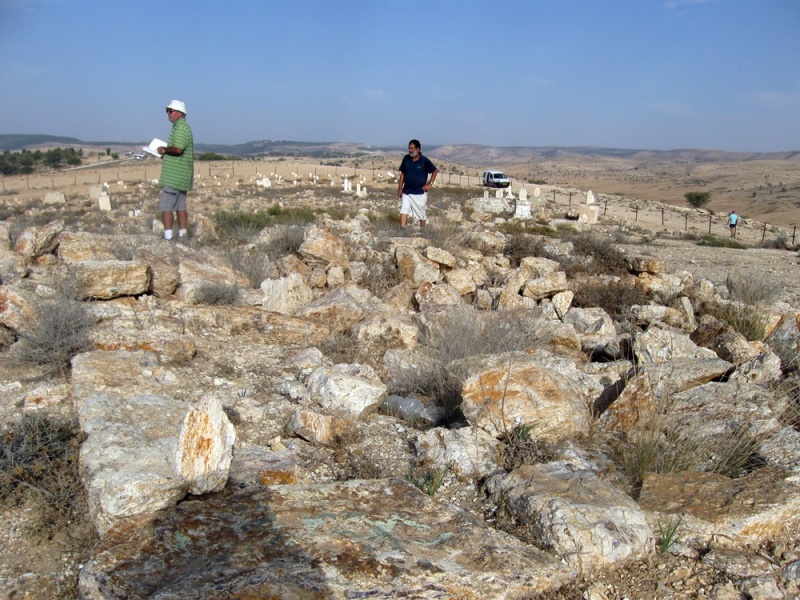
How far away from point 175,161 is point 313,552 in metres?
6.00

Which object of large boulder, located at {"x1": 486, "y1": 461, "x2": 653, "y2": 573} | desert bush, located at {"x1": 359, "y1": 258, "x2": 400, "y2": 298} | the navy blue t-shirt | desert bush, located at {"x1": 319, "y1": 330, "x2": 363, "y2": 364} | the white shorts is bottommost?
large boulder, located at {"x1": 486, "y1": 461, "x2": 653, "y2": 573}

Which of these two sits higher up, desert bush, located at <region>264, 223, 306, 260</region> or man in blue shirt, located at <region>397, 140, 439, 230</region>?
man in blue shirt, located at <region>397, 140, 439, 230</region>

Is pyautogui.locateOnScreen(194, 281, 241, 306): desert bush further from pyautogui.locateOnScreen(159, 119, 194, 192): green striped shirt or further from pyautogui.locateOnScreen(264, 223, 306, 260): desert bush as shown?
pyautogui.locateOnScreen(159, 119, 194, 192): green striped shirt

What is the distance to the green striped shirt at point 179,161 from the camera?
23.1 ft

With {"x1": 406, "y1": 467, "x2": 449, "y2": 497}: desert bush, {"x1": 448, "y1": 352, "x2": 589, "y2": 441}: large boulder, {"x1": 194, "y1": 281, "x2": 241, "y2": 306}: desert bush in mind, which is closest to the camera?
{"x1": 406, "y1": 467, "x2": 449, "y2": 497}: desert bush

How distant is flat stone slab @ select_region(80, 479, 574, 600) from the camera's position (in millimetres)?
1986

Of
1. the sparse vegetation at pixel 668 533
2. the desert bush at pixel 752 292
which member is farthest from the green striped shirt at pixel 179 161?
the desert bush at pixel 752 292

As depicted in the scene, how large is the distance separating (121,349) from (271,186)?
1238 inches

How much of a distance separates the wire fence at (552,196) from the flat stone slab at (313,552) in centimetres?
1739

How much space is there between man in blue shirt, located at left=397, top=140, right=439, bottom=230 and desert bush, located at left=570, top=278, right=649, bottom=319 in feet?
9.14

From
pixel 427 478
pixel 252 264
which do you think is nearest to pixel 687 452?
pixel 427 478

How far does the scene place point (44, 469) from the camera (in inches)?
112

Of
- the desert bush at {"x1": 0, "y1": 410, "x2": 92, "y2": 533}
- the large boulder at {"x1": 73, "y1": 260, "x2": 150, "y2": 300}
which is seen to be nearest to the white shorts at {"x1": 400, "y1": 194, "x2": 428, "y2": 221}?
the large boulder at {"x1": 73, "y1": 260, "x2": 150, "y2": 300}

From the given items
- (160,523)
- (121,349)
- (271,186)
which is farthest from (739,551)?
(271,186)
